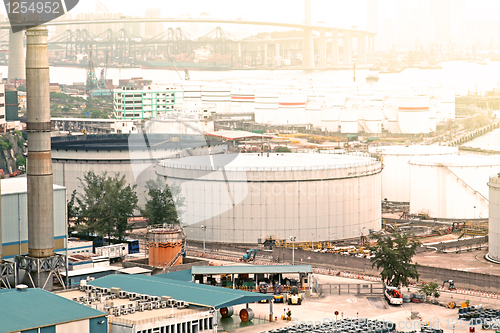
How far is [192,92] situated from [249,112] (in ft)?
36.0

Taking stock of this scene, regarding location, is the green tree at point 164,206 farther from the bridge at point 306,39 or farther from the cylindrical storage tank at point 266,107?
the bridge at point 306,39

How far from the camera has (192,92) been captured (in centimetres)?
9462

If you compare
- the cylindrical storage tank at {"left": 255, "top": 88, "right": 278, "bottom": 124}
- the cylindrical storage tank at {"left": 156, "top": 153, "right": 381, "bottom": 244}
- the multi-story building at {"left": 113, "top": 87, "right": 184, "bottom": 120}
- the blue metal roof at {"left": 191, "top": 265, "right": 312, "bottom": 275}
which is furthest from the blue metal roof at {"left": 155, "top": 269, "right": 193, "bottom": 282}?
the multi-story building at {"left": 113, "top": 87, "right": 184, "bottom": 120}

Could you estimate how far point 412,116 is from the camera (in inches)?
2697

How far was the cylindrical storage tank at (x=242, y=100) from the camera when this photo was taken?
88.0m

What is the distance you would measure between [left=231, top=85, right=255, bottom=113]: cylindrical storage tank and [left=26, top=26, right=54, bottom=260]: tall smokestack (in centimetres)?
6601

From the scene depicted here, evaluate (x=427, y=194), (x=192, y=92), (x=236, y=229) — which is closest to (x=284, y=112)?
(x=192, y=92)

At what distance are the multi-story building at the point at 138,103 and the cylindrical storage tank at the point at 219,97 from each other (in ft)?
28.0

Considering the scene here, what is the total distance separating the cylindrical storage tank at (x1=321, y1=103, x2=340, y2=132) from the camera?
70.9m

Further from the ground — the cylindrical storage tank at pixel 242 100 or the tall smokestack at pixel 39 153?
the cylindrical storage tank at pixel 242 100

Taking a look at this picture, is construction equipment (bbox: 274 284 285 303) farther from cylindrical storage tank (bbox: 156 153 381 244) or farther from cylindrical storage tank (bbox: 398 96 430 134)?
cylindrical storage tank (bbox: 398 96 430 134)

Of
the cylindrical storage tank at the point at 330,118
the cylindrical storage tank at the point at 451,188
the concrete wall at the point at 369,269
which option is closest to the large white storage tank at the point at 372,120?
the cylindrical storage tank at the point at 330,118

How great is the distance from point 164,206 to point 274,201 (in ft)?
14.9

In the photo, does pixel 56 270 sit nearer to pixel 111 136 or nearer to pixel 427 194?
pixel 427 194
